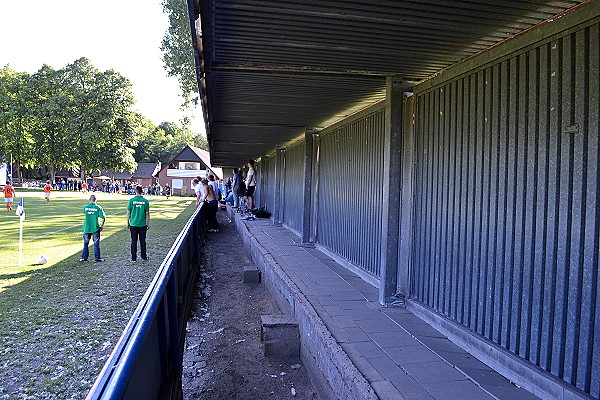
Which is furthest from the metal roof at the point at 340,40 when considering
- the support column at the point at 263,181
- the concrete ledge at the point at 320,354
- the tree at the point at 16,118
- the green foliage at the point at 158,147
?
the green foliage at the point at 158,147

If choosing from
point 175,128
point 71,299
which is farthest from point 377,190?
point 175,128

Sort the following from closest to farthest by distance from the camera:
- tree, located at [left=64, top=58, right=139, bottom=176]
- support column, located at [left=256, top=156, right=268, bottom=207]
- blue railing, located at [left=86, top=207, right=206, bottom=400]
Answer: blue railing, located at [left=86, top=207, right=206, bottom=400]
support column, located at [left=256, top=156, right=268, bottom=207]
tree, located at [left=64, top=58, right=139, bottom=176]

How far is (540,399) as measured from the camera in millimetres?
3053

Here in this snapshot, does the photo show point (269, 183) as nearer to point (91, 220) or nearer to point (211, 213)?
point (211, 213)

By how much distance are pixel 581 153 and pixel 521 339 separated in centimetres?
144

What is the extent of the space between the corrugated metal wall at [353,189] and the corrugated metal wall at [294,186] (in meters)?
1.87

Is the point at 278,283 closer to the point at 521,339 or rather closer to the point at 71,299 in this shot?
the point at 71,299

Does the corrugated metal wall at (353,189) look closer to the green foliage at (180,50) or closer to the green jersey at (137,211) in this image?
the green jersey at (137,211)

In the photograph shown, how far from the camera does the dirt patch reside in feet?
14.6

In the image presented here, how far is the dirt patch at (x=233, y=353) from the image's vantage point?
4445 millimetres

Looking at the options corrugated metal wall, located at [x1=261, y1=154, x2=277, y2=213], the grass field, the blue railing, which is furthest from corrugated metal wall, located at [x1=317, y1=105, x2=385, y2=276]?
corrugated metal wall, located at [x1=261, y1=154, x2=277, y2=213]

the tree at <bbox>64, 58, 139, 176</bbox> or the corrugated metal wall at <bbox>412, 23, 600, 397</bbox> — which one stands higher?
the tree at <bbox>64, 58, 139, 176</bbox>

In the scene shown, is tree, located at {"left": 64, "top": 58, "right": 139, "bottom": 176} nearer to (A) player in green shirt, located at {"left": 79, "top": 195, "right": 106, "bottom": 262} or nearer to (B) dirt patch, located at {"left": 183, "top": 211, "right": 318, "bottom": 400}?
(A) player in green shirt, located at {"left": 79, "top": 195, "right": 106, "bottom": 262}

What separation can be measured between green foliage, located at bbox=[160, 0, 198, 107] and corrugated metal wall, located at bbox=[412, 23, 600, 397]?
2028 centimetres
